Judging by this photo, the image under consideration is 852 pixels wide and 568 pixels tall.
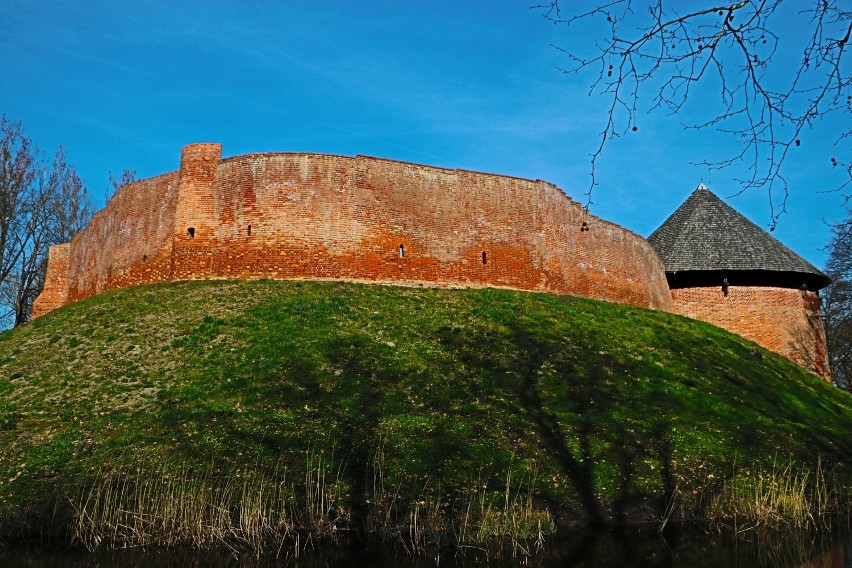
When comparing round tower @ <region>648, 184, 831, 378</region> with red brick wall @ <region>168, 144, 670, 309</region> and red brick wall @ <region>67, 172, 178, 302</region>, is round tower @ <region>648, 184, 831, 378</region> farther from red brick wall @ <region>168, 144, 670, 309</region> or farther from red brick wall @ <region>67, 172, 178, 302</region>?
red brick wall @ <region>67, 172, 178, 302</region>

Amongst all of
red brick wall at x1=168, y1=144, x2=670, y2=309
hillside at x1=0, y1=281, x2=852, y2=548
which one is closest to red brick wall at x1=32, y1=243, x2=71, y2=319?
hillside at x1=0, y1=281, x2=852, y2=548

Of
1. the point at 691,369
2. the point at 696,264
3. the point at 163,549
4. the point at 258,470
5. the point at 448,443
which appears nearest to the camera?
the point at 163,549

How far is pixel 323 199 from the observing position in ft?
67.5

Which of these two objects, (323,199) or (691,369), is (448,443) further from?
(323,199)

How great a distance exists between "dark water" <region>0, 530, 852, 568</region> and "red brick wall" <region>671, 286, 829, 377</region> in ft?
55.8

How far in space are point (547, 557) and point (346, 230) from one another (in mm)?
12568

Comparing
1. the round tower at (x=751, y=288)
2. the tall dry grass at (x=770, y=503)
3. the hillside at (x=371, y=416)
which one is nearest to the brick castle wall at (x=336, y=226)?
the hillside at (x=371, y=416)

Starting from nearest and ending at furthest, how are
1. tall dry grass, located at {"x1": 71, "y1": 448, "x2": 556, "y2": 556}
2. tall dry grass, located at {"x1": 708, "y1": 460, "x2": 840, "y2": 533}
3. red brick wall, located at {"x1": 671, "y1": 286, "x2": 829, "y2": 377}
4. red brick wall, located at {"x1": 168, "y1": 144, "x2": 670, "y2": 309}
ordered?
1. tall dry grass, located at {"x1": 71, "y1": 448, "x2": 556, "y2": 556}
2. tall dry grass, located at {"x1": 708, "y1": 460, "x2": 840, "y2": 533}
3. red brick wall, located at {"x1": 168, "y1": 144, "x2": 670, "y2": 309}
4. red brick wall, located at {"x1": 671, "y1": 286, "x2": 829, "y2": 377}

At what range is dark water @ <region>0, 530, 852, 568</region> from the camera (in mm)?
9195

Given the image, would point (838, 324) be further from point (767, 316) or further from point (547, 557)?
point (547, 557)

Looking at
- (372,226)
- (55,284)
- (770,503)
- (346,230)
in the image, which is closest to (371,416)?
(770,503)

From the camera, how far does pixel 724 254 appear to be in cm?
2703

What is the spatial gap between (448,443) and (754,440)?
5.82m

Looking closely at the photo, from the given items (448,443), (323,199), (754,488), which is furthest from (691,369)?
(323,199)
